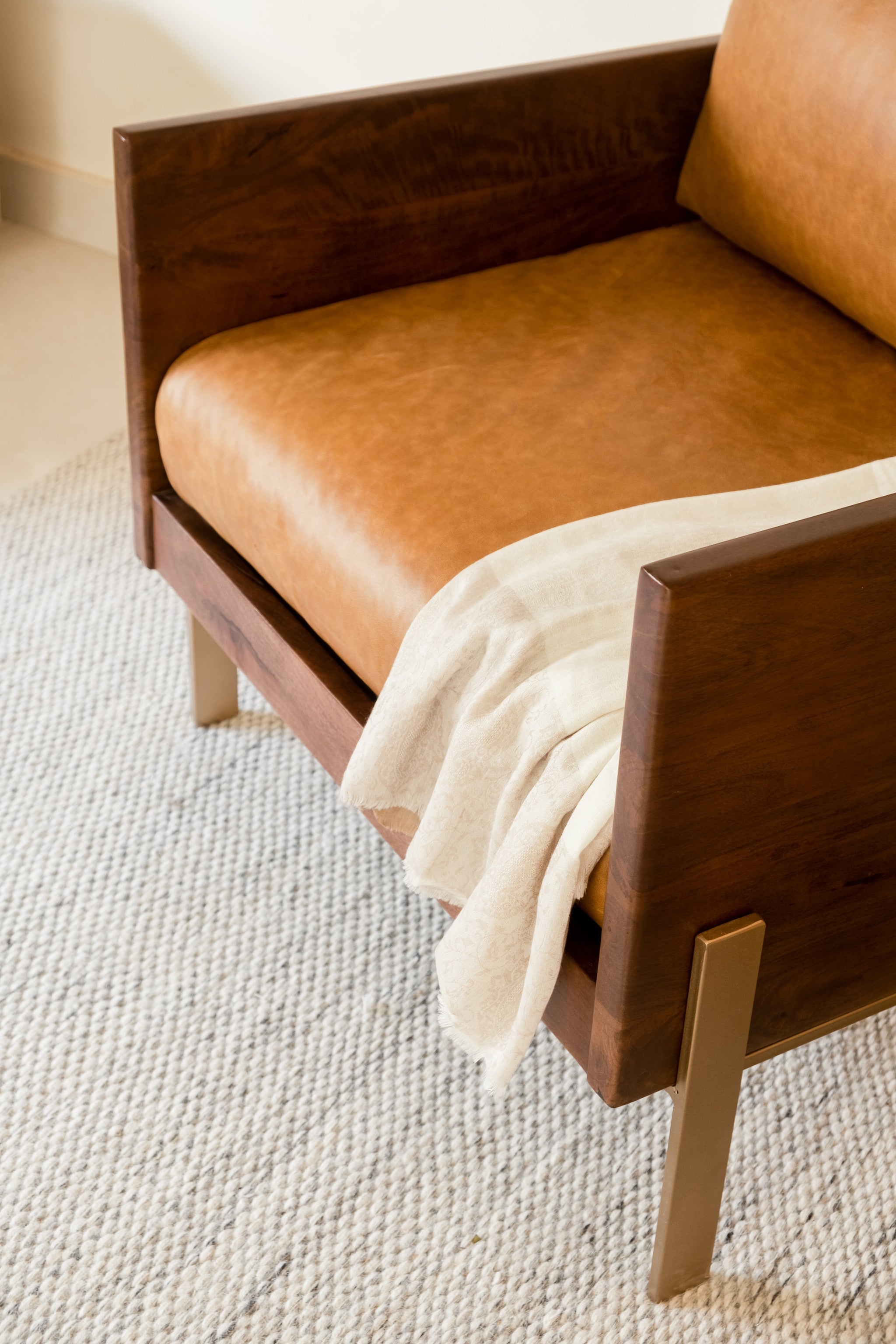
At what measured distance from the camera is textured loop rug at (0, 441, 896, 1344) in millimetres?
926

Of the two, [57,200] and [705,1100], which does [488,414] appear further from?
[57,200]

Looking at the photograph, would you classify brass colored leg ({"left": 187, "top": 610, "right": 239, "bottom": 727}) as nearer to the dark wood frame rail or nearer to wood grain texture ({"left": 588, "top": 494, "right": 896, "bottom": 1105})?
the dark wood frame rail

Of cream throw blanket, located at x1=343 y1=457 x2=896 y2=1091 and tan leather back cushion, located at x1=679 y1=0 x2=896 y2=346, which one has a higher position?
tan leather back cushion, located at x1=679 y1=0 x2=896 y2=346

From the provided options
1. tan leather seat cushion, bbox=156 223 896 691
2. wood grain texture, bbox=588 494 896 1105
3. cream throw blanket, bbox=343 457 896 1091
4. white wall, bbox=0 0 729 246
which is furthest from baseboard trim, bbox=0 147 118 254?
wood grain texture, bbox=588 494 896 1105

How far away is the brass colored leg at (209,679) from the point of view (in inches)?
54.3

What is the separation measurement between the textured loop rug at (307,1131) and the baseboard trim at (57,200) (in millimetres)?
1465

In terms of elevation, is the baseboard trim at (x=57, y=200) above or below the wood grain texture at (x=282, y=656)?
above

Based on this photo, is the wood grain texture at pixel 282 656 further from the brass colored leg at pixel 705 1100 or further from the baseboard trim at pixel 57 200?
the baseboard trim at pixel 57 200

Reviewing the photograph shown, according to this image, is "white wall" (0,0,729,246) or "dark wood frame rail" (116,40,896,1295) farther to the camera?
"white wall" (0,0,729,246)

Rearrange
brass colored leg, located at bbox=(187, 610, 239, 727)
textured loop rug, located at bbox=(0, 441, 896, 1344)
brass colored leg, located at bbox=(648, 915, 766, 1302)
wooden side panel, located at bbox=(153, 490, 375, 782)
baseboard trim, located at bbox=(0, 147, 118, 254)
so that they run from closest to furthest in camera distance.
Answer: brass colored leg, located at bbox=(648, 915, 766, 1302), textured loop rug, located at bbox=(0, 441, 896, 1344), wooden side panel, located at bbox=(153, 490, 375, 782), brass colored leg, located at bbox=(187, 610, 239, 727), baseboard trim, located at bbox=(0, 147, 118, 254)

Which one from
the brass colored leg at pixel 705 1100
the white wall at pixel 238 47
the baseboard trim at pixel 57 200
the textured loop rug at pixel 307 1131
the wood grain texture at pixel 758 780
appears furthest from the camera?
the baseboard trim at pixel 57 200

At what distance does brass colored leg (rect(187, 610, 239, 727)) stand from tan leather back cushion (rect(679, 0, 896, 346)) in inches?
26.7

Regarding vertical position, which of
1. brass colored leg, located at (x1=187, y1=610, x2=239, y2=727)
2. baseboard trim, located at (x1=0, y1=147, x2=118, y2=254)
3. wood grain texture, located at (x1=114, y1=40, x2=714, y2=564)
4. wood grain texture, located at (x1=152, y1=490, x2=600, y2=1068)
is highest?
wood grain texture, located at (x1=114, y1=40, x2=714, y2=564)

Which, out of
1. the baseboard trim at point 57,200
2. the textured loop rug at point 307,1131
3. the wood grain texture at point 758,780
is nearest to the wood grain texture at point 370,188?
the textured loop rug at point 307,1131
